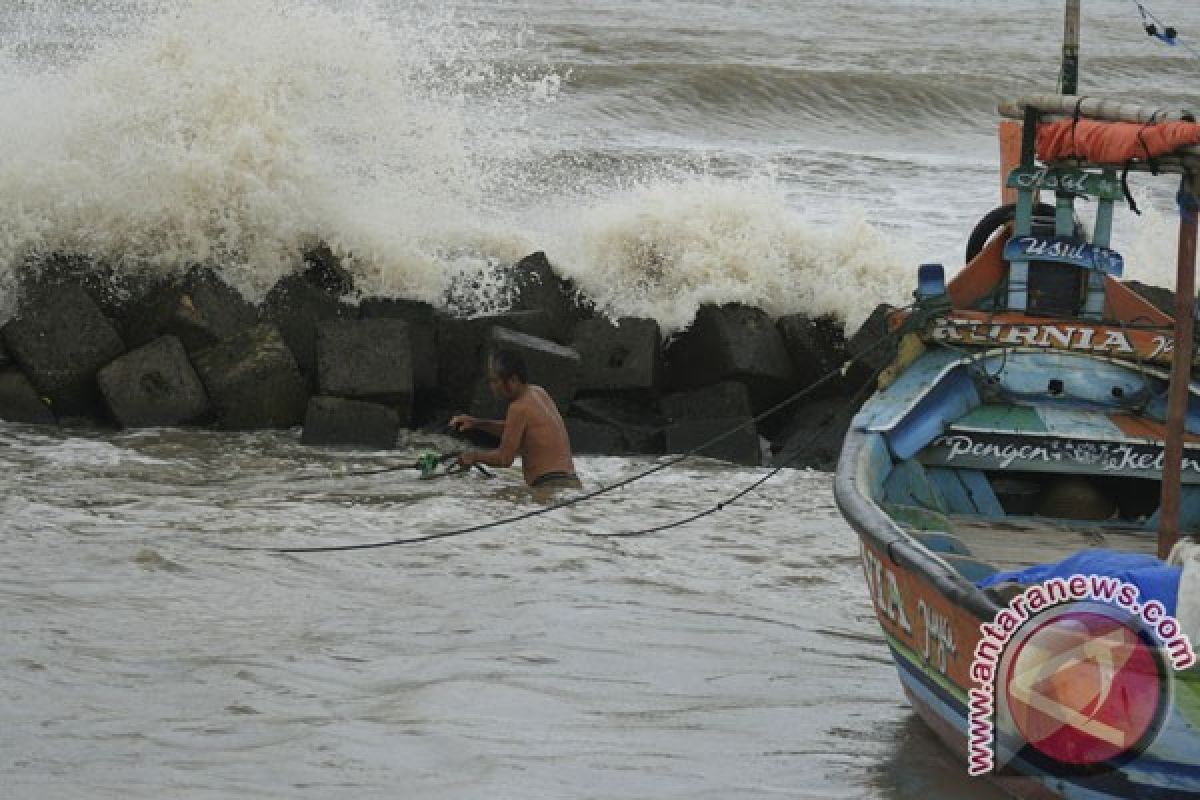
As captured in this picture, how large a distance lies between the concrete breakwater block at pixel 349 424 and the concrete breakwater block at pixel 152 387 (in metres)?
0.73

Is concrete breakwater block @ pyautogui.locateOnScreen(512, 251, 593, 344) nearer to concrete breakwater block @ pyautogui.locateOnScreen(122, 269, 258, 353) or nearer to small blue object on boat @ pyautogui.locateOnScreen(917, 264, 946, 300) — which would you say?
concrete breakwater block @ pyautogui.locateOnScreen(122, 269, 258, 353)

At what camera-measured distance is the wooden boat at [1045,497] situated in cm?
502

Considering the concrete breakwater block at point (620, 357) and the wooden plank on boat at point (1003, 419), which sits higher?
the wooden plank on boat at point (1003, 419)

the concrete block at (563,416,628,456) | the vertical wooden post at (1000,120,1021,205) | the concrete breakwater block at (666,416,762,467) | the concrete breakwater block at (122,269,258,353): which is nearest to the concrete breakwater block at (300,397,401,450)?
the concrete breakwater block at (122,269,258,353)

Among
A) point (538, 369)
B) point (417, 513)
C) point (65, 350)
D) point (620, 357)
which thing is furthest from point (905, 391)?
point (65, 350)

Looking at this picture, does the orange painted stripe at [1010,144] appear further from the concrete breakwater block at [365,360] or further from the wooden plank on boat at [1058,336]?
the concrete breakwater block at [365,360]

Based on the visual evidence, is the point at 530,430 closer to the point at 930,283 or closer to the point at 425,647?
the point at 930,283

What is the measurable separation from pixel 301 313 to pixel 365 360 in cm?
77

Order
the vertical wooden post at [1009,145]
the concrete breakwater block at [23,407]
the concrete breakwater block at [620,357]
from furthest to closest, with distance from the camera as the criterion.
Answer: the concrete breakwater block at [620,357]
the concrete breakwater block at [23,407]
the vertical wooden post at [1009,145]

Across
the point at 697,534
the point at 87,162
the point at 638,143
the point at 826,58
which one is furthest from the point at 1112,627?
the point at 826,58

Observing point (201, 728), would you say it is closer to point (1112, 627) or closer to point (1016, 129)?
point (1112, 627)

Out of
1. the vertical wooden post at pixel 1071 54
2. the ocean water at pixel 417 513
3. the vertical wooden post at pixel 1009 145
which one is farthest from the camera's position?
the vertical wooden post at pixel 1071 54

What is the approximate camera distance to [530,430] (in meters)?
10.2

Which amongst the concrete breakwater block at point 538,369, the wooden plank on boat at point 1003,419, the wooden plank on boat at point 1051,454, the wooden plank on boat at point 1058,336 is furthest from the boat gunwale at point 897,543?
the concrete breakwater block at point 538,369
